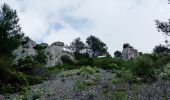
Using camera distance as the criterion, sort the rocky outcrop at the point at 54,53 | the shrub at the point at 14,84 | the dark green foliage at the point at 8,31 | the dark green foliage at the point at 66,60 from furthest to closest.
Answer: the rocky outcrop at the point at 54,53 < the dark green foliage at the point at 66,60 < the dark green foliage at the point at 8,31 < the shrub at the point at 14,84

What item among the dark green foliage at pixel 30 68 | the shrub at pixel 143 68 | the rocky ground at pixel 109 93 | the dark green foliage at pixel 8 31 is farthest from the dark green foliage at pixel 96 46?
the shrub at pixel 143 68

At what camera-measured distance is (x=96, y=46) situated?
3125 inches

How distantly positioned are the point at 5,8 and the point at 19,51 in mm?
9141

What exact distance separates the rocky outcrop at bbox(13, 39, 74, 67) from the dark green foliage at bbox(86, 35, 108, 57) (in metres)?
20.7

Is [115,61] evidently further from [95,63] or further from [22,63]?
[22,63]

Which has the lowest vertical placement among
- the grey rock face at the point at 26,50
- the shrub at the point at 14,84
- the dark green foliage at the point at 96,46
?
the shrub at the point at 14,84

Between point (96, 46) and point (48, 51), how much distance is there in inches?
1001

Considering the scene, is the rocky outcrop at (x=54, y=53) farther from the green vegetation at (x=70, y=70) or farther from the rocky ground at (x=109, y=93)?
the rocky ground at (x=109, y=93)

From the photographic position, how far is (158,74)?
955 inches

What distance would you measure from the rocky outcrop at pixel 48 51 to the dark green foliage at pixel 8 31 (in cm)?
681

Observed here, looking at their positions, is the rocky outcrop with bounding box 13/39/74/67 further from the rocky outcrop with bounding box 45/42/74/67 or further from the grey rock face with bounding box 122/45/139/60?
the grey rock face with bounding box 122/45/139/60

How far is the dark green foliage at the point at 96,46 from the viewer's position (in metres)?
78.6

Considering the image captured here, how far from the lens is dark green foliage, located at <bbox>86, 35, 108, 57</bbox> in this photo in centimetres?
7857

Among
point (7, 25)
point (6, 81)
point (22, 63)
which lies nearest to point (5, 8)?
point (7, 25)
